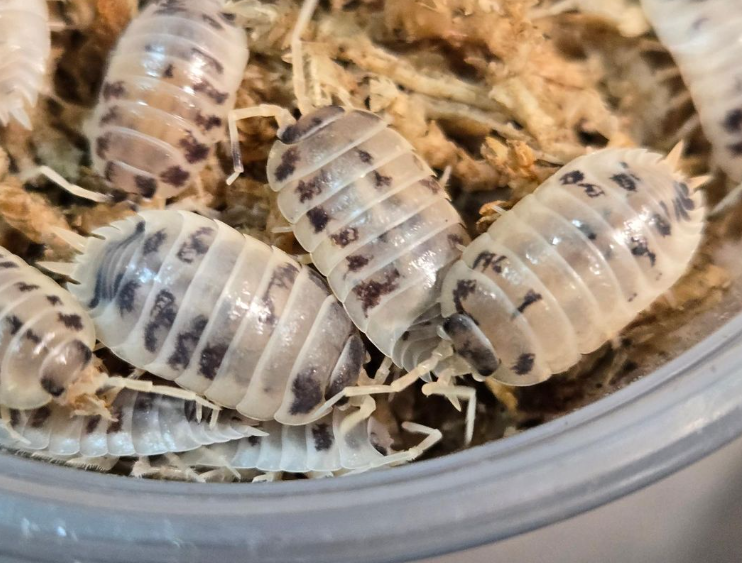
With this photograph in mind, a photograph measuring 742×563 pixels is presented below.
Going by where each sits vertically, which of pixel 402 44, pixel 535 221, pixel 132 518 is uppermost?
pixel 402 44

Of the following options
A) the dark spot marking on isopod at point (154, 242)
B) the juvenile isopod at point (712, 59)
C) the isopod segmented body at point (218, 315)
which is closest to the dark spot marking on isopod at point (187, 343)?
the isopod segmented body at point (218, 315)

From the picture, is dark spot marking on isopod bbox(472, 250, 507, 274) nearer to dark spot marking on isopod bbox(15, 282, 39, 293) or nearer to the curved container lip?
the curved container lip

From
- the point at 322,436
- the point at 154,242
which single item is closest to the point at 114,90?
the point at 154,242

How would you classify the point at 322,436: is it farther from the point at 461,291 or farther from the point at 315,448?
the point at 461,291

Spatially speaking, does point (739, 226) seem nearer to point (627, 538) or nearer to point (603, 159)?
point (603, 159)

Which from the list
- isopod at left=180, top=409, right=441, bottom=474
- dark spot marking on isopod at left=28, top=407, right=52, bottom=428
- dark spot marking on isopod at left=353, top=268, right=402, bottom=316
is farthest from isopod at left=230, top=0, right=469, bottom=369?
dark spot marking on isopod at left=28, top=407, right=52, bottom=428

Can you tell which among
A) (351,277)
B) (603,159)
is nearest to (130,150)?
(351,277)

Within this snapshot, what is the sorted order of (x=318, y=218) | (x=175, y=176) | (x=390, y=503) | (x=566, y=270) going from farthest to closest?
(x=175, y=176) < (x=318, y=218) < (x=566, y=270) < (x=390, y=503)
